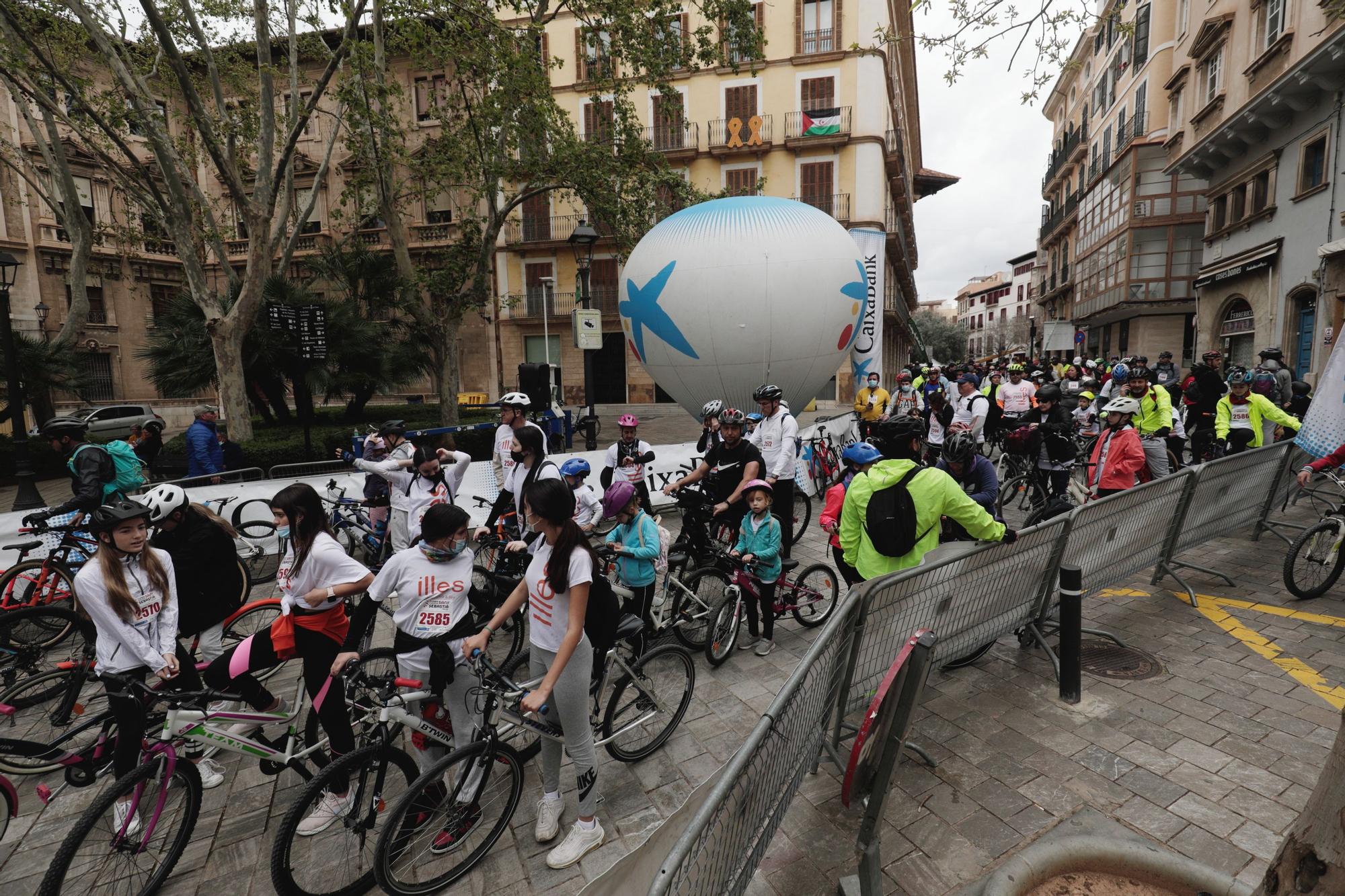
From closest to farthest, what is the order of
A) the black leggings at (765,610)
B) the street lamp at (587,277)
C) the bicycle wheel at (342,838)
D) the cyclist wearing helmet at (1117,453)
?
Answer: the bicycle wheel at (342,838), the black leggings at (765,610), the cyclist wearing helmet at (1117,453), the street lamp at (587,277)

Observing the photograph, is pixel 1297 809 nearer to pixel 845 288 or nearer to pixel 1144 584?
pixel 1144 584

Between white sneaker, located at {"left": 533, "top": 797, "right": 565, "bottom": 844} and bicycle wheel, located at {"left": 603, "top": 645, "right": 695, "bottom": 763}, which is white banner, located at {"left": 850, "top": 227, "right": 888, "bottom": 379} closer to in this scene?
bicycle wheel, located at {"left": 603, "top": 645, "right": 695, "bottom": 763}

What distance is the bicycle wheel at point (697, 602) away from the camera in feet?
17.3

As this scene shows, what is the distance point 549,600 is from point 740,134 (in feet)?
99.4

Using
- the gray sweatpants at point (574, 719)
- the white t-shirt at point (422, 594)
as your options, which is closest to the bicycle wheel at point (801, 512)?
the gray sweatpants at point (574, 719)

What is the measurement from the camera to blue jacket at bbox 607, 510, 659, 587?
4637 mm

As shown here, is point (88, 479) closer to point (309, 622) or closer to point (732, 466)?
point (309, 622)

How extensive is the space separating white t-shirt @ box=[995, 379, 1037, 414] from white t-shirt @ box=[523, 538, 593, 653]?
1025 centimetres

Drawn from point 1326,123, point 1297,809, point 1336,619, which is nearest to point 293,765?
point 1297,809

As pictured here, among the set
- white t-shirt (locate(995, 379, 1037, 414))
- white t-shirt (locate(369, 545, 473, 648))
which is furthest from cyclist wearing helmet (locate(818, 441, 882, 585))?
white t-shirt (locate(995, 379, 1037, 414))

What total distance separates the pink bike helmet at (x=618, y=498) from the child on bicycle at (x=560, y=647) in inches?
44.0

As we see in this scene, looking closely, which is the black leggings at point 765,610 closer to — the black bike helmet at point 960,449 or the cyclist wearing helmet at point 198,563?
the black bike helmet at point 960,449

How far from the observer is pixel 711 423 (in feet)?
27.0

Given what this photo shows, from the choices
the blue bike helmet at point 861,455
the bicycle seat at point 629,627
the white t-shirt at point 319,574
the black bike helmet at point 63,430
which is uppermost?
the black bike helmet at point 63,430
